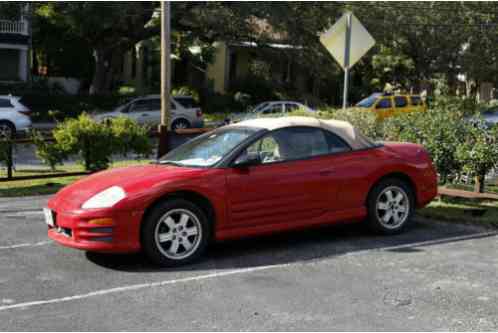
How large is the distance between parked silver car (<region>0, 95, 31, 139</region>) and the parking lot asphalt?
52.6ft

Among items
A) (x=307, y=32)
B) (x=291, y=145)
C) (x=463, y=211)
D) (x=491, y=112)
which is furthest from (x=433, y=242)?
(x=307, y=32)

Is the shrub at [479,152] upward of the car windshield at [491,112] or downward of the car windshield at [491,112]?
downward

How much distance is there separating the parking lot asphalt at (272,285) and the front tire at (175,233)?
15cm

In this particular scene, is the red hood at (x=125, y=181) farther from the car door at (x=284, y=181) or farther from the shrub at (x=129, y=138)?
the shrub at (x=129, y=138)

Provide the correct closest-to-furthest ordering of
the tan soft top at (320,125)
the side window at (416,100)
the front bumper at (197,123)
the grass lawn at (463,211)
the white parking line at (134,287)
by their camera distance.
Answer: the white parking line at (134,287)
the tan soft top at (320,125)
the grass lawn at (463,211)
the front bumper at (197,123)
the side window at (416,100)

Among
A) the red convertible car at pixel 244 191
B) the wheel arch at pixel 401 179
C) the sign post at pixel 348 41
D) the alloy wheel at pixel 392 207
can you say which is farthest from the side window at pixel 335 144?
the sign post at pixel 348 41

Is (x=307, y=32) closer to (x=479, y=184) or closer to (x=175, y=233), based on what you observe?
(x=479, y=184)

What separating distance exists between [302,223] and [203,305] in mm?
2266

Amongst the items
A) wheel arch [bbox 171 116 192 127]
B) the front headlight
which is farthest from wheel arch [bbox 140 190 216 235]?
wheel arch [bbox 171 116 192 127]

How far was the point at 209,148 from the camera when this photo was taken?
7.83 meters

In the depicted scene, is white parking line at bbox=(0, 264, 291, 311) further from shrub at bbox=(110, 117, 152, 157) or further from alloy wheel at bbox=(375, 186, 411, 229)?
shrub at bbox=(110, 117, 152, 157)

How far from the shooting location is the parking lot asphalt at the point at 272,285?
5391 millimetres

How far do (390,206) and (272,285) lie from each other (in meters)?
2.56

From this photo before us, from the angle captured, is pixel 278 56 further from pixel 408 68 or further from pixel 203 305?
pixel 203 305
